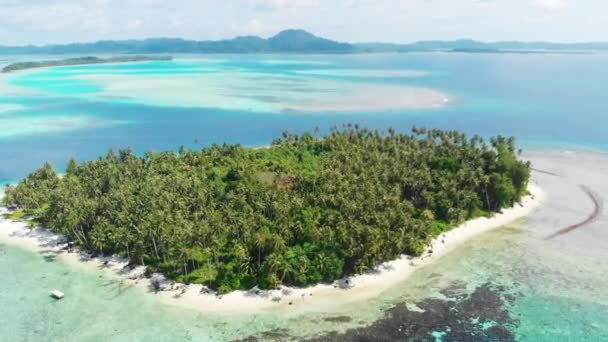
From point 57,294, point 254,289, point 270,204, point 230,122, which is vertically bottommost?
point 57,294

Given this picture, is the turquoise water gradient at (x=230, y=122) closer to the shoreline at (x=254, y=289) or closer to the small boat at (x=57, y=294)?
the shoreline at (x=254, y=289)

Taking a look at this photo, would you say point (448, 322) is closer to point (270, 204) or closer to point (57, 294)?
point (270, 204)

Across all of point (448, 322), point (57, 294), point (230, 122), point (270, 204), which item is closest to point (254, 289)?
point (270, 204)

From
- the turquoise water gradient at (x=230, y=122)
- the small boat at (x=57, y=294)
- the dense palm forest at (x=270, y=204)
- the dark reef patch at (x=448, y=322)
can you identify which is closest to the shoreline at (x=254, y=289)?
the dense palm forest at (x=270, y=204)

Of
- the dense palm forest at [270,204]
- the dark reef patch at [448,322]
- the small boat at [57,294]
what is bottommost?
the dark reef patch at [448,322]

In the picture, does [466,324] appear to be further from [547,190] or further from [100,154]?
[100,154]

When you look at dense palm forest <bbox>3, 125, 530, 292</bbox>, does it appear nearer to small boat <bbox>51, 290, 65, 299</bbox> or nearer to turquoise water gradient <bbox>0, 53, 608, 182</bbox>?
small boat <bbox>51, 290, 65, 299</bbox>
